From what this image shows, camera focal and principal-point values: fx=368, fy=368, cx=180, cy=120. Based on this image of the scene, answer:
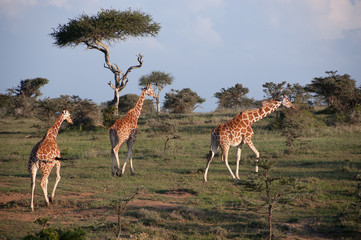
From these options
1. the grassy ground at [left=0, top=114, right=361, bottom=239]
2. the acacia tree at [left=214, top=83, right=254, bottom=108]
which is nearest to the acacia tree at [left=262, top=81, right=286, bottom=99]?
the acacia tree at [left=214, top=83, right=254, bottom=108]

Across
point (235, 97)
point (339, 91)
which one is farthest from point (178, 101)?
point (339, 91)

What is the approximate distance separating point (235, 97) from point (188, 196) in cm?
3154

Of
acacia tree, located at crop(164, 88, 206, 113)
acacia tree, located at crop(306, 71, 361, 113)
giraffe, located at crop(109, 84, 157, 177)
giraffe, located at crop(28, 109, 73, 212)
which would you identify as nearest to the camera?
giraffe, located at crop(28, 109, 73, 212)

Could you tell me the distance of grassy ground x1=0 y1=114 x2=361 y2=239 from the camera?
793cm

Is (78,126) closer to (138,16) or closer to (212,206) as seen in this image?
(138,16)

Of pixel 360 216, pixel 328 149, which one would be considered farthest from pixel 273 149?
pixel 360 216

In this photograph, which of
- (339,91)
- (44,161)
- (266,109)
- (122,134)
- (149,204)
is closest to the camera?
(44,161)

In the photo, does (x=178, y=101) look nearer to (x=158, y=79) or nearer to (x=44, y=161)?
(x=158, y=79)

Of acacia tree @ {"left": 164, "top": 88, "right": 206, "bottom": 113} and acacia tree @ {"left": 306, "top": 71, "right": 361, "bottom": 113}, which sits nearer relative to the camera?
acacia tree @ {"left": 306, "top": 71, "right": 361, "bottom": 113}

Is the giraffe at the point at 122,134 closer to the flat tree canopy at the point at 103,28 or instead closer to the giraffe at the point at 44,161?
the giraffe at the point at 44,161

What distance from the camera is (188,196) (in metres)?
10.5

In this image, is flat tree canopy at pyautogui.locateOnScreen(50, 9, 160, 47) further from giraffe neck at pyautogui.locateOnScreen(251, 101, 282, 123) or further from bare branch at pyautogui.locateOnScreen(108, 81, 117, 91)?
giraffe neck at pyautogui.locateOnScreen(251, 101, 282, 123)

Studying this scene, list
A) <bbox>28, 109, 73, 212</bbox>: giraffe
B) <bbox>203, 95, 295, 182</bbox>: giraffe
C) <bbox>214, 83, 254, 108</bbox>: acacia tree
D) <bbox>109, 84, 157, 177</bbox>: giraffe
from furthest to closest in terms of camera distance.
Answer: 1. <bbox>214, 83, 254, 108</bbox>: acacia tree
2. <bbox>109, 84, 157, 177</bbox>: giraffe
3. <bbox>203, 95, 295, 182</bbox>: giraffe
4. <bbox>28, 109, 73, 212</bbox>: giraffe

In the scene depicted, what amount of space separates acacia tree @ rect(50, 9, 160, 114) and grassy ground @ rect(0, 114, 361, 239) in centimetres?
1126
